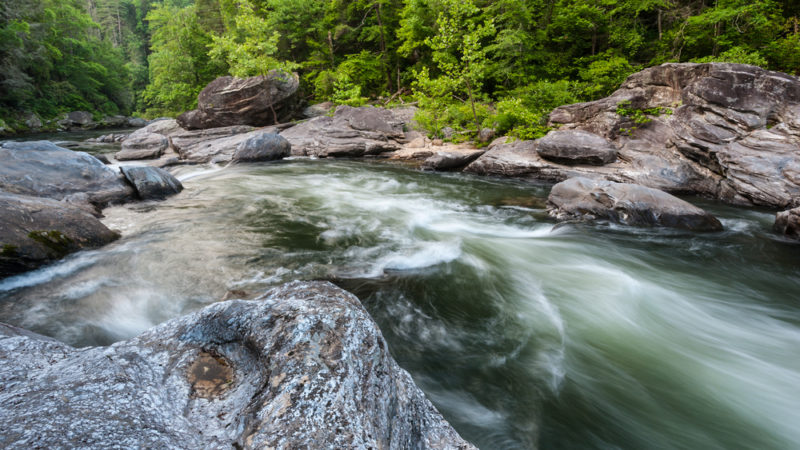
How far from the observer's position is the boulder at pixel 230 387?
129 cm

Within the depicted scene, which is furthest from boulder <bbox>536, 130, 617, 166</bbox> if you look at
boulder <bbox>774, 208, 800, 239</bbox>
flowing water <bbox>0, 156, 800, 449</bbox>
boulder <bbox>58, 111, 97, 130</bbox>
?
boulder <bbox>58, 111, 97, 130</bbox>

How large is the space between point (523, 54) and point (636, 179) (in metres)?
10.7

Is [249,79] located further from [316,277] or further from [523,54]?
[316,277]

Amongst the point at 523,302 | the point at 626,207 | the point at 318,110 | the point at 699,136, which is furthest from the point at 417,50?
the point at 523,302

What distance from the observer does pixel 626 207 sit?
7.15 m

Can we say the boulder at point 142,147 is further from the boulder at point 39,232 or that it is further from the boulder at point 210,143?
the boulder at point 39,232

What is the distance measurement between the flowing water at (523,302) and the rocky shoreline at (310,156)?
78cm

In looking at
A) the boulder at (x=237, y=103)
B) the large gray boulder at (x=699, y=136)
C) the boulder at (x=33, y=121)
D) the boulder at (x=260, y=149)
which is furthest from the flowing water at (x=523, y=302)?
the boulder at (x=33, y=121)

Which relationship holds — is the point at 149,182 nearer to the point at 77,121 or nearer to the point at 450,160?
the point at 450,160

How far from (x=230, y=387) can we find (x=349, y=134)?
15495 millimetres

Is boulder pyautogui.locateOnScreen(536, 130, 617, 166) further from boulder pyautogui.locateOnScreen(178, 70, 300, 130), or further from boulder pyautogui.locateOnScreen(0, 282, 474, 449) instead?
boulder pyautogui.locateOnScreen(178, 70, 300, 130)

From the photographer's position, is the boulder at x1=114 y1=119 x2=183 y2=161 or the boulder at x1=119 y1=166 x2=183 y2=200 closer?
the boulder at x1=119 y1=166 x2=183 y2=200

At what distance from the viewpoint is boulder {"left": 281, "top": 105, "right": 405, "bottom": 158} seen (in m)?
15.5

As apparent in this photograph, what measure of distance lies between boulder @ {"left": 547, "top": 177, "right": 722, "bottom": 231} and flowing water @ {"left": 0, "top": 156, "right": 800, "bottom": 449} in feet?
0.91
